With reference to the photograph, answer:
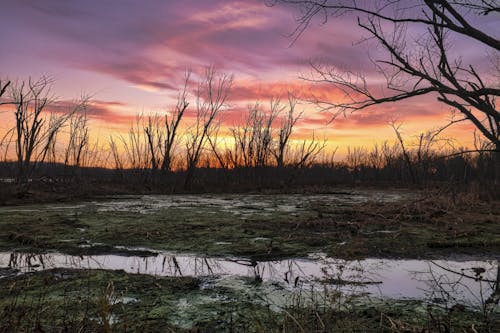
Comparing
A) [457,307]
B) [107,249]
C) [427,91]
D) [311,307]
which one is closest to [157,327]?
[311,307]

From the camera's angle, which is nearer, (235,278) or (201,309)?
(201,309)

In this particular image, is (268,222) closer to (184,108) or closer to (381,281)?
(381,281)

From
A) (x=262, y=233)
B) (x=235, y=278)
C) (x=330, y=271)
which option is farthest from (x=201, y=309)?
(x=262, y=233)

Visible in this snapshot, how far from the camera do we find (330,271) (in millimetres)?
4410

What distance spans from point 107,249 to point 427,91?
5.65m

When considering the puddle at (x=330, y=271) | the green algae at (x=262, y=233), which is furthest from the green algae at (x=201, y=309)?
the green algae at (x=262, y=233)

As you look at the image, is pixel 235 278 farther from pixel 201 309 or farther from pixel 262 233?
pixel 262 233

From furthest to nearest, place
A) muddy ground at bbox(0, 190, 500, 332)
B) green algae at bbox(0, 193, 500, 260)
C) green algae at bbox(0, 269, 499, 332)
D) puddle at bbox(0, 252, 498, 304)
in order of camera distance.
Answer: green algae at bbox(0, 193, 500, 260), puddle at bbox(0, 252, 498, 304), muddy ground at bbox(0, 190, 500, 332), green algae at bbox(0, 269, 499, 332)

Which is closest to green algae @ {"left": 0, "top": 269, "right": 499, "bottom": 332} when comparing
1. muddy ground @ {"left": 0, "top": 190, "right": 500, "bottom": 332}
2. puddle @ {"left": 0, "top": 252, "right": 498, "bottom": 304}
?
muddy ground @ {"left": 0, "top": 190, "right": 500, "bottom": 332}

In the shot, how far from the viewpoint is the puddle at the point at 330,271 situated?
12.3ft

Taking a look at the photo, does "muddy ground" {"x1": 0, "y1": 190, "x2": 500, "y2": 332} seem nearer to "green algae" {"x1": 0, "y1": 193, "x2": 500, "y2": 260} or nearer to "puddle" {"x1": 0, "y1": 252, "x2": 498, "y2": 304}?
"green algae" {"x1": 0, "y1": 193, "x2": 500, "y2": 260}

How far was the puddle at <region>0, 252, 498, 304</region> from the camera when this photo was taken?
3764 millimetres

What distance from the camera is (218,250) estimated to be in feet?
18.0

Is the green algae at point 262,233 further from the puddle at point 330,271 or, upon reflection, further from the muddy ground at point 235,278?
the puddle at point 330,271
